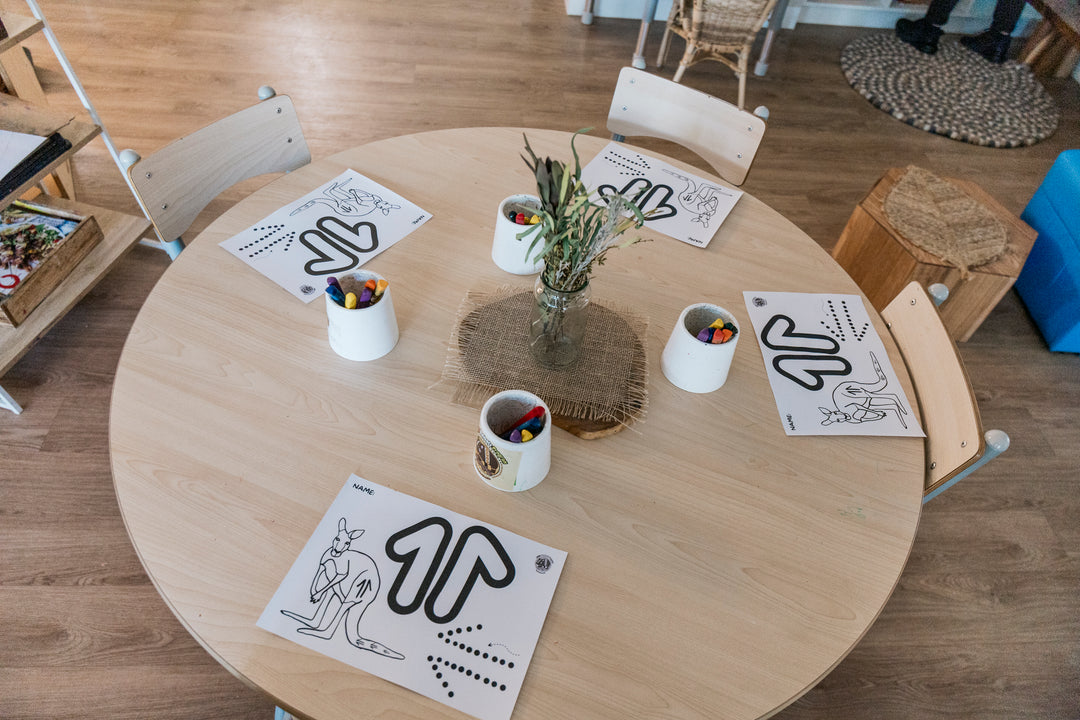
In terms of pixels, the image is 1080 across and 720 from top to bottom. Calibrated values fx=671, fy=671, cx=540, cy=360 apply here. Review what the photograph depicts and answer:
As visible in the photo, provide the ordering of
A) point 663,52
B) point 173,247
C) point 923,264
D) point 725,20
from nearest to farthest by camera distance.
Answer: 1. point 173,247
2. point 923,264
3. point 725,20
4. point 663,52

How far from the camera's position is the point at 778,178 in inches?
111

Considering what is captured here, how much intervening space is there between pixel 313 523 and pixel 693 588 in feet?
1.73

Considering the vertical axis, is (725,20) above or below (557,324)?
below

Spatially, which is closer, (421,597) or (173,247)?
(421,597)

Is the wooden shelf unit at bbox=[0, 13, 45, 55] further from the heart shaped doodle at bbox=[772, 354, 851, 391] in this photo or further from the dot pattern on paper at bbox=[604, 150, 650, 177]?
the heart shaped doodle at bbox=[772, 354, 851, 391]

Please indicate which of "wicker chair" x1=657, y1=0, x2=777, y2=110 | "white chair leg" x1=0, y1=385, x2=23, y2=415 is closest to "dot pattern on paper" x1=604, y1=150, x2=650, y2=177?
"wicker chair" x1=657, y1=0, x2=777, y2=110

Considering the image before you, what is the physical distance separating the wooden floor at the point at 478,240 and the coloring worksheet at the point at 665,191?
3.24 ft

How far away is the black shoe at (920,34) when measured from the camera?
363 centimetres

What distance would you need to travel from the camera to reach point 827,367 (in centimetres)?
117

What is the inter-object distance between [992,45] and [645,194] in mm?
3386

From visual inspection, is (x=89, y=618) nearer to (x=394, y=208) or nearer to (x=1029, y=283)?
(x=394, y=208)

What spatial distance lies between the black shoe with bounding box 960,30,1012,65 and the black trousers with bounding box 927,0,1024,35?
30 mm

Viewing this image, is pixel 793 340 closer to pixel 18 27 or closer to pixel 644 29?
pixel 18 27

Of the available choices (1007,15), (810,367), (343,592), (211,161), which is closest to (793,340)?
(810,367)
